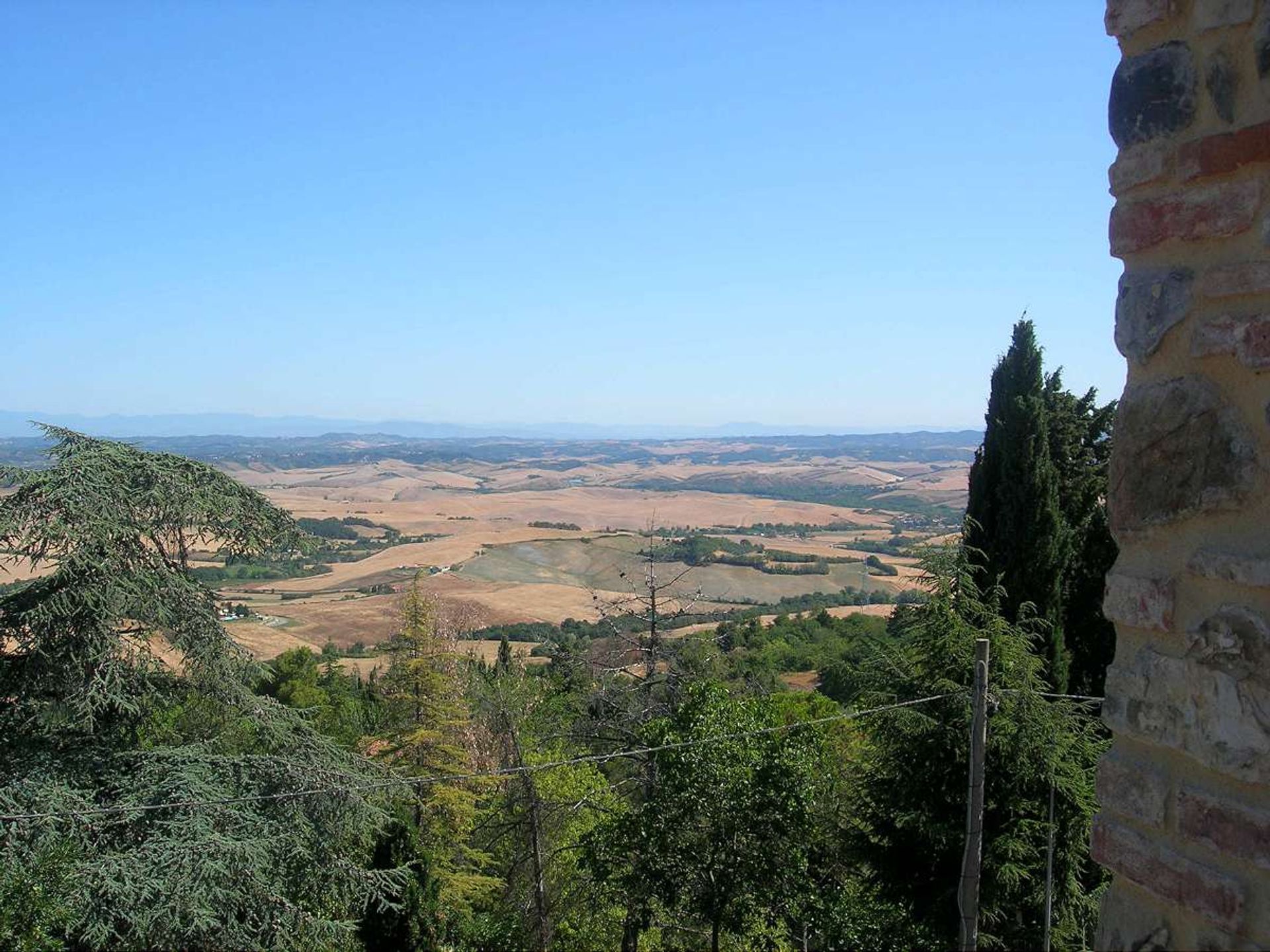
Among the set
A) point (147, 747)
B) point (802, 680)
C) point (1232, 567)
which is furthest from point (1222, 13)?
point (802, 680)

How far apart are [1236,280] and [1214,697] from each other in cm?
81

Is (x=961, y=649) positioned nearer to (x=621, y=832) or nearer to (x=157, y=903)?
(x=621, y=832)

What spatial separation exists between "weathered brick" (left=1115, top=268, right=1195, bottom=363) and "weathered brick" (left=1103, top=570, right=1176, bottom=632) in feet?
1.58

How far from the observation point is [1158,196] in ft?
6.27

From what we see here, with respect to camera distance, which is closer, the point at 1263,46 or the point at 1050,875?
the point at 1263,46

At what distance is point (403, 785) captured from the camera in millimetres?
11469

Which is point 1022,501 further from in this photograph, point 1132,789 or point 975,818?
point 1132,789

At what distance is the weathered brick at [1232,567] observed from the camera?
1.68 meters

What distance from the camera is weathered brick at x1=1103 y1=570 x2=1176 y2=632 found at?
6.09ft

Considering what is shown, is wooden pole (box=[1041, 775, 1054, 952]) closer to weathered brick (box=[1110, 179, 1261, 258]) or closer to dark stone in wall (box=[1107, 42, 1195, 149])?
weathered brick (box=[1110, 179, 1261, 258])

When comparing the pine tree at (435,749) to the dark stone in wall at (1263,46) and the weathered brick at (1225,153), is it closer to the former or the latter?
the weathered brick at (1225,153)

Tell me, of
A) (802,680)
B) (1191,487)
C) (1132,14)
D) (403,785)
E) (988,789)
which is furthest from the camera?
(802,680)

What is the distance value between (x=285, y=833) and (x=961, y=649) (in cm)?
767

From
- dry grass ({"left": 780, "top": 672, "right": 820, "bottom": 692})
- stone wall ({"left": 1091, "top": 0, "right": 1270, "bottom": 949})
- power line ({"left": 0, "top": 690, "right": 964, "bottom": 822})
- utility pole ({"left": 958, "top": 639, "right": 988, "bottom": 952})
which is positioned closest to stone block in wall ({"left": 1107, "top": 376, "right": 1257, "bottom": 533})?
stone wall ({"left": 1091, "top": 0, "right": 1270, "bottom": 949})
